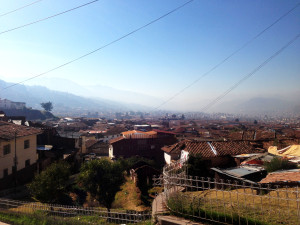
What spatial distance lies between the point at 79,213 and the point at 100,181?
A: 14.5 ft

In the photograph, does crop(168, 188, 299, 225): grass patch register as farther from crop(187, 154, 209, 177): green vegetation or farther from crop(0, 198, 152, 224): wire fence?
crop(187, 154, 209, 177): green vegetation

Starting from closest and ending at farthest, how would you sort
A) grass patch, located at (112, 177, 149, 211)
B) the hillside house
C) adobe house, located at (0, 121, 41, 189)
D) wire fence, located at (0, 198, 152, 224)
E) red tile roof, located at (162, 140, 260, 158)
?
wire fence, located at (0, 198, 152, 224) → grass patch, located at (112, 177, 149, 211) → red tile roof, located at (162, 140, 260, 158) → adobe house, located at (0, 121, 41, 189) → the hillside house

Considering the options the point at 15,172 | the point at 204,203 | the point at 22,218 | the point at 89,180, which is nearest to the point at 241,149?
the point at 89,180

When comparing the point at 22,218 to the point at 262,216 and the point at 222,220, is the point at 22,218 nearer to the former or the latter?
the point at 222,220

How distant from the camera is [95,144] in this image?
40.3m

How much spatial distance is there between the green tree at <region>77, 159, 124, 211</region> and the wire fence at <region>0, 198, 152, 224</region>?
3.06m

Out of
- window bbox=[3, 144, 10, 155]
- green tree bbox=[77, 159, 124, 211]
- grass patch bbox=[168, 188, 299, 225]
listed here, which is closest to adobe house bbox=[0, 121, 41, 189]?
window bbox=[3, 144, 10, 155]

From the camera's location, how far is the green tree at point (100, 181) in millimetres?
12508

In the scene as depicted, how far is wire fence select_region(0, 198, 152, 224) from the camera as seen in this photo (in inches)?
282

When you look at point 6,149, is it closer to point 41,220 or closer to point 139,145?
point 41,220

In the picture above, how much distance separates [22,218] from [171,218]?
6839 millimetres

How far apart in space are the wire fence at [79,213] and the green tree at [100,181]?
306 centimetres

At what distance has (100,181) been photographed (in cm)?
1263

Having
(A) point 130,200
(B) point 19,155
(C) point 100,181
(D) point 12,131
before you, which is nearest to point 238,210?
(C) point 100,181
